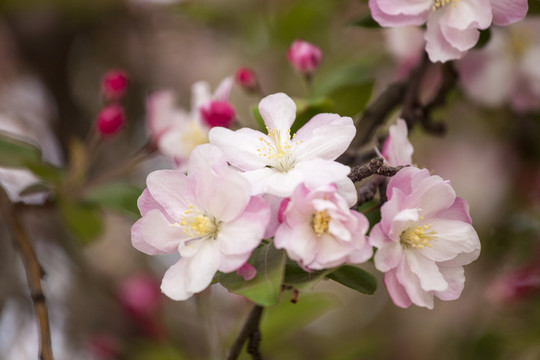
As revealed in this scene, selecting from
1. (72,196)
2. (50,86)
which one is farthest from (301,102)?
(50,86)

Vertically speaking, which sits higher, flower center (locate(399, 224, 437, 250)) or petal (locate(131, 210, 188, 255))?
A: petal (locate(131, 210, 188, 255))

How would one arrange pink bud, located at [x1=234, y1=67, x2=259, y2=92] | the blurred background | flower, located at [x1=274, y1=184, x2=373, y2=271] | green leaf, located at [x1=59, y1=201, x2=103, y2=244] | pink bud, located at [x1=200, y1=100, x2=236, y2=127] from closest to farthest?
flower, located at [x1=274, y1=184, x2=373, y2=271] → pink bud, located at [x1=200, y1=100, x2=236, y2=127] → pink bud, located at [x1=234, y1=67, x2=259, y2=92] → green leaf, located at [x1=59, y1=201, x2=103, y2=244] → the blurred background

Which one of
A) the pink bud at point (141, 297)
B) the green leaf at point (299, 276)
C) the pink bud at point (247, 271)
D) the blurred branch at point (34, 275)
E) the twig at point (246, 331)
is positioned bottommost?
the pink bud at point (141, 297)

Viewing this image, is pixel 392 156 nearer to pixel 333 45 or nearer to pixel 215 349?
pixel 215 349

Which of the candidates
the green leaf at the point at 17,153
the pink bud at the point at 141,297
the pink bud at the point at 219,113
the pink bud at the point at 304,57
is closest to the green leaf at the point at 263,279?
the pink bud at the point at 219,113

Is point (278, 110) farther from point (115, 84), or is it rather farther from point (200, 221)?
point (115, 84)

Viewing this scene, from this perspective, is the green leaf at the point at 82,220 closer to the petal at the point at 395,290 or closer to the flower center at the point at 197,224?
the flower center at the point at 197,224

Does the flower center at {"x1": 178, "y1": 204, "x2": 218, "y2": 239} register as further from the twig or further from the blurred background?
the blurred background

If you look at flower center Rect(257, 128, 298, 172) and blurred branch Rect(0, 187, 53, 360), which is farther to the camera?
blurred branch Rect(0, 187, 53, 360)

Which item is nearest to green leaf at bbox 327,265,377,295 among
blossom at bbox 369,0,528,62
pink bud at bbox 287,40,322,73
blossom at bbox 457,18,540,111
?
blossom at bbox 369,0,528,62
